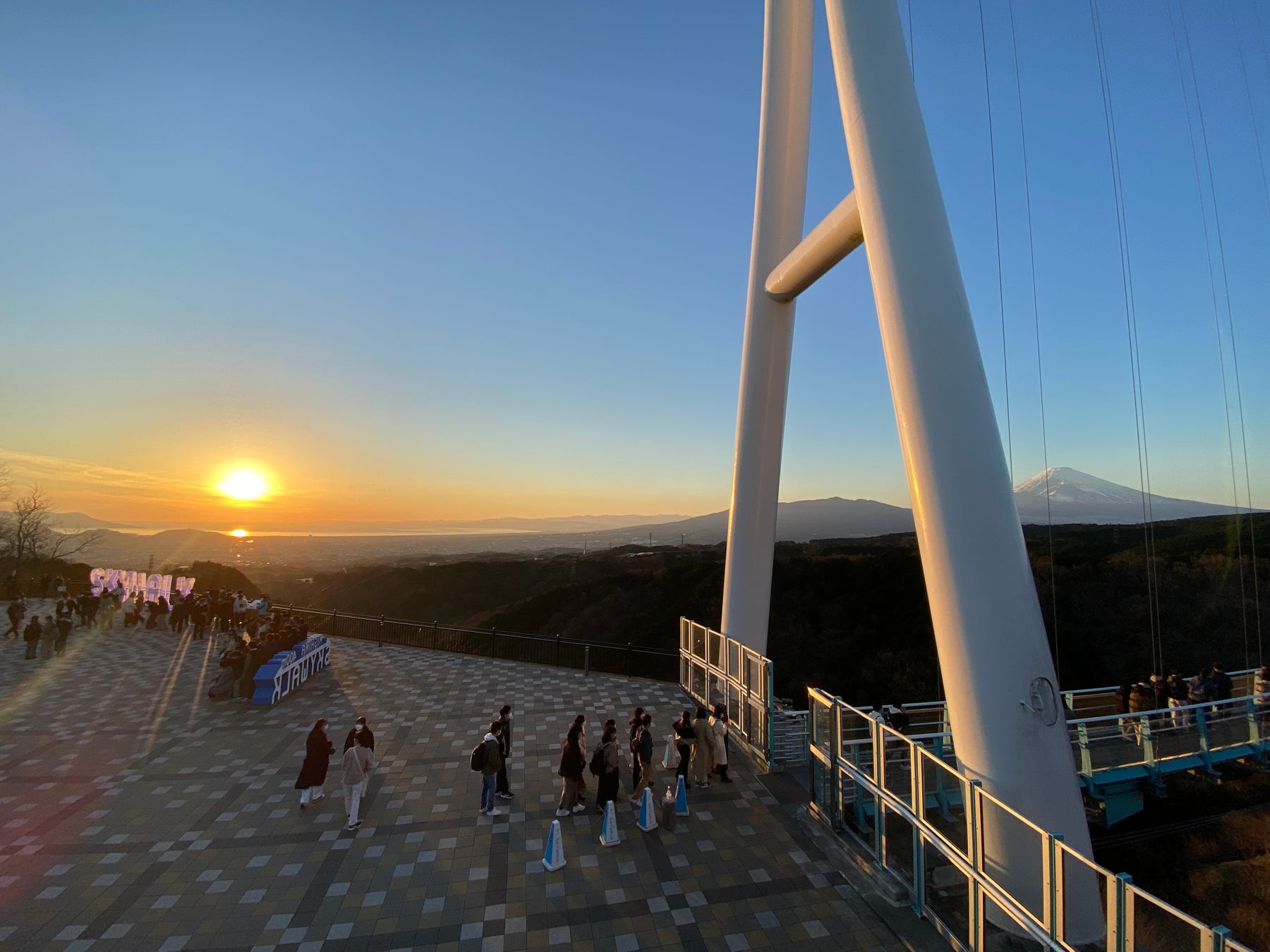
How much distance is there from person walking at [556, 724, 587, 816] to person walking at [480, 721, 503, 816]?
878 mm

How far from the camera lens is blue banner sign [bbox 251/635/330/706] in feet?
42.0

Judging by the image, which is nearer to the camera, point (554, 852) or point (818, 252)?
point (554, 852)

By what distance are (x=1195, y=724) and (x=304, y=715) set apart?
1756 centimetres

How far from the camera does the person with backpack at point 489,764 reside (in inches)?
310

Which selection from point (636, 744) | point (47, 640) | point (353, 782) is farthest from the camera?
point (47, 640)

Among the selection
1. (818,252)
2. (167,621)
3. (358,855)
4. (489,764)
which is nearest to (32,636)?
(167,621)

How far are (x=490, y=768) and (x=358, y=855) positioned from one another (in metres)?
1.77

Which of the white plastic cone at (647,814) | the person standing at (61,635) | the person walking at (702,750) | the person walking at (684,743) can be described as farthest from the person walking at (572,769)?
the person standing at (61,635)

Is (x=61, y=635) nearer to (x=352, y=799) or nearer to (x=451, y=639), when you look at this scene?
(x=451, y=639)

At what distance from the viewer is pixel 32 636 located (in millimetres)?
16469

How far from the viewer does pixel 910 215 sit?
6883 mm

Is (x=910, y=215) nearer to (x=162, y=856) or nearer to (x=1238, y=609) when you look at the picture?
(x=162, y=856)

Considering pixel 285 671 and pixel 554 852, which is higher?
pixel 285 671

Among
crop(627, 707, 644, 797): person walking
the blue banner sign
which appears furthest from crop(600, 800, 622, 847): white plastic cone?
the blue banner sign
